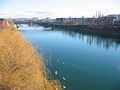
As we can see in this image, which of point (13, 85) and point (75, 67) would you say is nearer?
point (13, 85)

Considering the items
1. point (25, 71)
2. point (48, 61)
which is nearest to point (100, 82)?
point (48, 61)

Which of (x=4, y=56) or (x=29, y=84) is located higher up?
(x=4, y=56)

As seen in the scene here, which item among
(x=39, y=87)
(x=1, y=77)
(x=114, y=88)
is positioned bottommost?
(x=114, y=88)

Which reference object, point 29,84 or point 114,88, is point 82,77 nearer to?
point 114,88

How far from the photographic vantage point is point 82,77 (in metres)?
20.0

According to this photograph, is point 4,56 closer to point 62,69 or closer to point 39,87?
point 39,87

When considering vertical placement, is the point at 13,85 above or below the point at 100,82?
above

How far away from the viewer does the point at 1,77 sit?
9.55 metres

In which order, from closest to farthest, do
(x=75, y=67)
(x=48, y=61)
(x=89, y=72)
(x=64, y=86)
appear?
(x=64, y=86) < (x=89, y=72) < (x=75, y=67) < (x=48, y=61)

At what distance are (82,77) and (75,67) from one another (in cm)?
357

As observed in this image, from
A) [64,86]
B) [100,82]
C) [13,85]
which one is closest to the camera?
[13,85]

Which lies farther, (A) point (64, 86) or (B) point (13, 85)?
(A) point (64, 86)

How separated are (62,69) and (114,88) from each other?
6458mm

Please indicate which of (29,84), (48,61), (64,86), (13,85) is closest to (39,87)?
(29,84)
